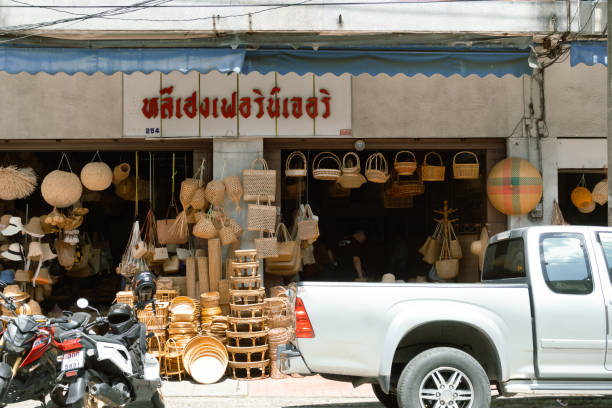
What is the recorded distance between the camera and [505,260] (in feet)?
23.0

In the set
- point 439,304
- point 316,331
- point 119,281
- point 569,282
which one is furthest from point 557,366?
point 119,281

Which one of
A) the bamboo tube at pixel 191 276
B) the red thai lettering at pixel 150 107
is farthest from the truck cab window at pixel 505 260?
the red thai lettering at pixel 150 107

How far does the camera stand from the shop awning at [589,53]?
8898 mm

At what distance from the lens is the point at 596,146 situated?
10.8 meters

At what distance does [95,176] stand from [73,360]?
15.2 feet

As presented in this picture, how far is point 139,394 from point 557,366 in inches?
153

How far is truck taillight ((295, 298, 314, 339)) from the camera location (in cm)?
582

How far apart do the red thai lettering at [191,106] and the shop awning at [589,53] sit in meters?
5.31

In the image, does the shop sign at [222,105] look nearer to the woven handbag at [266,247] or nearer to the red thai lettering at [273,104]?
the red thai lettering at [273,104]

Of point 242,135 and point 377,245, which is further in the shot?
point 377,245

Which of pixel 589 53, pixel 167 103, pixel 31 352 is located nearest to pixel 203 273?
pixel 167 103

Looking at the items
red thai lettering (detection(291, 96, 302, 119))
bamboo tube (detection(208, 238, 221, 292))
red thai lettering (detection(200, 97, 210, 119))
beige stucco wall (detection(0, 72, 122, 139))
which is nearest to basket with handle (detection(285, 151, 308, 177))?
red thai lettering (detection(291, 96, 302, 119))

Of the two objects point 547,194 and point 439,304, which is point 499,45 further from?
point 439,304

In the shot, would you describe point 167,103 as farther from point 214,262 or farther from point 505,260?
point 505,260
